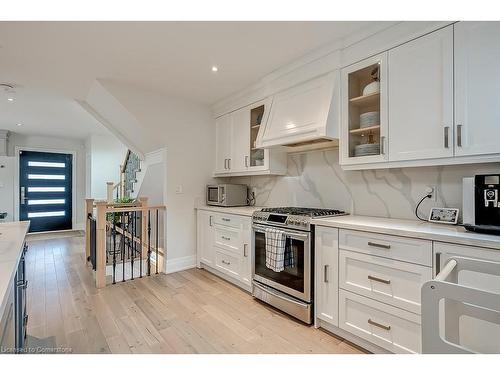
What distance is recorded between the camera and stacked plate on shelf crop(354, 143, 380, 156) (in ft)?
6.79

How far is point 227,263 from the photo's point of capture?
310 cm

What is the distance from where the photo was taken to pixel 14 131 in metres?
5.68

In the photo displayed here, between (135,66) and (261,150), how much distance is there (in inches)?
63.2

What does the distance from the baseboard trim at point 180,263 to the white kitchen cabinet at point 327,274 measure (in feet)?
6.79

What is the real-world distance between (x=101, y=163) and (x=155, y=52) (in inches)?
187

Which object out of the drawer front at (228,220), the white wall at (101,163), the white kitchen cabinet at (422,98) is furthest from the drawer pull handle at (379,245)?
the white wall at (101,163)

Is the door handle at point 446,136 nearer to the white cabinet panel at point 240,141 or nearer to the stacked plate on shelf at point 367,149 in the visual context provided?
the stacked plate on shelf at point 367,149

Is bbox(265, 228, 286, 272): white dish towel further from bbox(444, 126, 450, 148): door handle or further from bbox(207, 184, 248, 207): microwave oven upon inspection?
bbox(444, 126, 450, 148): door handle

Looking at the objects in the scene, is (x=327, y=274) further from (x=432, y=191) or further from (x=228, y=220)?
(x=228, y=220)

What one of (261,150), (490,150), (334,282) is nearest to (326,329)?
(334,282)

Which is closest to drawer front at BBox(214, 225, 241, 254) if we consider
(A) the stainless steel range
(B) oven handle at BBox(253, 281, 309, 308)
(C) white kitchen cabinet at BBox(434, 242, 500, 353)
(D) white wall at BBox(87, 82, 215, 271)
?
(A) the stainless steel range

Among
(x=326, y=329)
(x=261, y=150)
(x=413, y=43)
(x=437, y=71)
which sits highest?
(x=413, y=43)

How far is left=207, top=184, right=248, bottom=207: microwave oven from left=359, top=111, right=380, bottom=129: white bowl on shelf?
1.79m

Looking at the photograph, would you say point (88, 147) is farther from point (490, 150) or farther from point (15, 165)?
point (490, 150)
